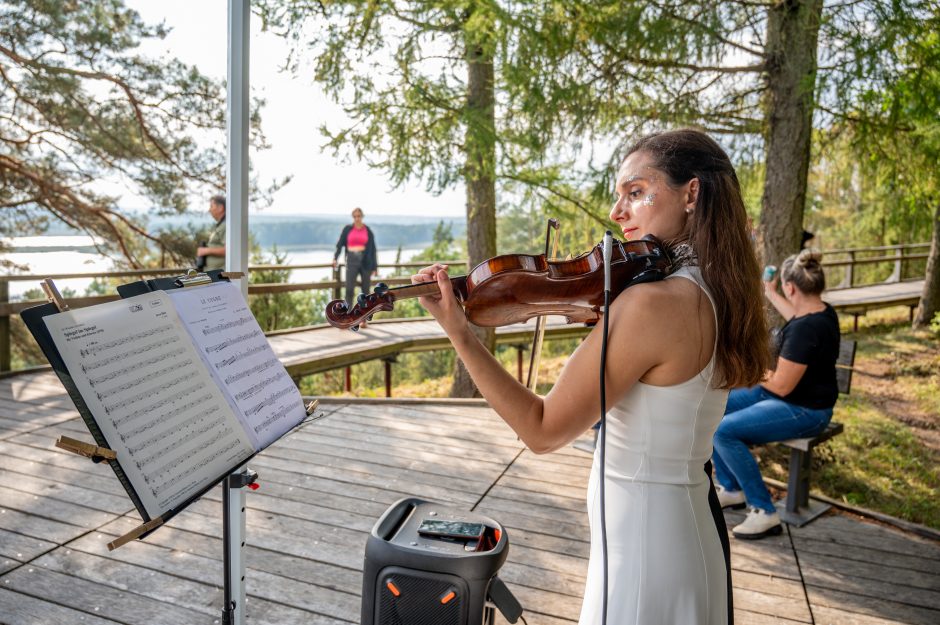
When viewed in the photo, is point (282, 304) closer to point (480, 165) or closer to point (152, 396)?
point (480, 165)

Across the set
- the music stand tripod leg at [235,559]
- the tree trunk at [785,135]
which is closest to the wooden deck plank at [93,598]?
the music stand tripod leg at [235,559]

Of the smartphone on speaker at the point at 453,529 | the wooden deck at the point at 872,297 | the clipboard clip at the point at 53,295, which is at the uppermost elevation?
the clipboard clip at the point at 53,295

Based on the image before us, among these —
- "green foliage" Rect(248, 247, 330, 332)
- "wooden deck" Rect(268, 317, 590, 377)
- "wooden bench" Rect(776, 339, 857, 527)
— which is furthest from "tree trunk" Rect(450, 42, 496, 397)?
"green foliage" Rect(248, 247, 330, 332)

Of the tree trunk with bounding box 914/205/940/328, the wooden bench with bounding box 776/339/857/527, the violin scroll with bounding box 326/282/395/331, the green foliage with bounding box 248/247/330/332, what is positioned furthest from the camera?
the green foliage with bounding box 248/247/330/332

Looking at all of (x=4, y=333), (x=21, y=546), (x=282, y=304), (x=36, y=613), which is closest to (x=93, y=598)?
(x=36, y=613)

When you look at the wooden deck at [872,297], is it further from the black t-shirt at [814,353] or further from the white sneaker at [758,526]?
the white sneaker at [758,526]

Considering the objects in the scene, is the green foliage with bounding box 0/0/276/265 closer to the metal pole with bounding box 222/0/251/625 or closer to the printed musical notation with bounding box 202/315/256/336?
the metal pole with bounding box 222/0/251/625

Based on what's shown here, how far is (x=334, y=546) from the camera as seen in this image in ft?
9.13

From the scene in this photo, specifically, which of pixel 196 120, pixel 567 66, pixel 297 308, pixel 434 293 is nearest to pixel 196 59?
pixel 196 120

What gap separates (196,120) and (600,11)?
4368mm

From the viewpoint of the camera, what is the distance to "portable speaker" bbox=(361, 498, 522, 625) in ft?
5.48

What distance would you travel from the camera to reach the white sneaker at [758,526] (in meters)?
2.92

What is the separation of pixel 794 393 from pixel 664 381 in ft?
7.26

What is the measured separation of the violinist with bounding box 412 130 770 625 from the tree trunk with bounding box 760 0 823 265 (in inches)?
143
